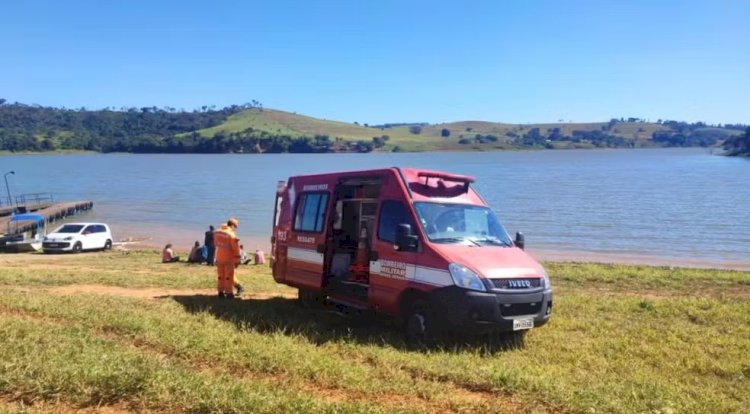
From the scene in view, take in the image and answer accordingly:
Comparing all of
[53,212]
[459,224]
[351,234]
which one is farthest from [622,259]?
[53,212]

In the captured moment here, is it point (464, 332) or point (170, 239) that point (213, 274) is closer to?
point (464, 332)

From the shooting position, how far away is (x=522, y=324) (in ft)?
29.5

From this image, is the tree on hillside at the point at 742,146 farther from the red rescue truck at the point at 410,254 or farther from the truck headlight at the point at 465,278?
the truck headlight at the point at 465,278

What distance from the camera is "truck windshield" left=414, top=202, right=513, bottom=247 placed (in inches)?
378

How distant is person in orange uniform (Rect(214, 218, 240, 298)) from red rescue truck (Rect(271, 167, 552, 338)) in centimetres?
87

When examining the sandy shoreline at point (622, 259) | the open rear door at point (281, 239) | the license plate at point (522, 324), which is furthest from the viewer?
the sandy shoreline at point (622, 259)

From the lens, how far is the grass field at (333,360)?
5.80 m

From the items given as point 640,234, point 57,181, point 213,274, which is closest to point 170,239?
point 213,274

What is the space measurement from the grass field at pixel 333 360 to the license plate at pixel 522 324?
0.38 metres

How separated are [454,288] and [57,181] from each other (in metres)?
111

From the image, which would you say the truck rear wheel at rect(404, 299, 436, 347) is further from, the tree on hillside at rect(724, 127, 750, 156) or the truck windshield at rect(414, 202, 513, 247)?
the tree on hillside at rect(724, 127, 750, 156)

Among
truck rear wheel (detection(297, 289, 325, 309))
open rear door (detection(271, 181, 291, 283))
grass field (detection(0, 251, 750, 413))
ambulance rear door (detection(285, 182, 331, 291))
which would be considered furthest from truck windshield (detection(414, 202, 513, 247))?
open rear door (detection(271, 181, 291, 283))

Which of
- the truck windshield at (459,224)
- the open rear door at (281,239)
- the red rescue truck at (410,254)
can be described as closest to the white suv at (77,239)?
the open rear door at (281,239)

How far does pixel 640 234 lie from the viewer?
125 feet
